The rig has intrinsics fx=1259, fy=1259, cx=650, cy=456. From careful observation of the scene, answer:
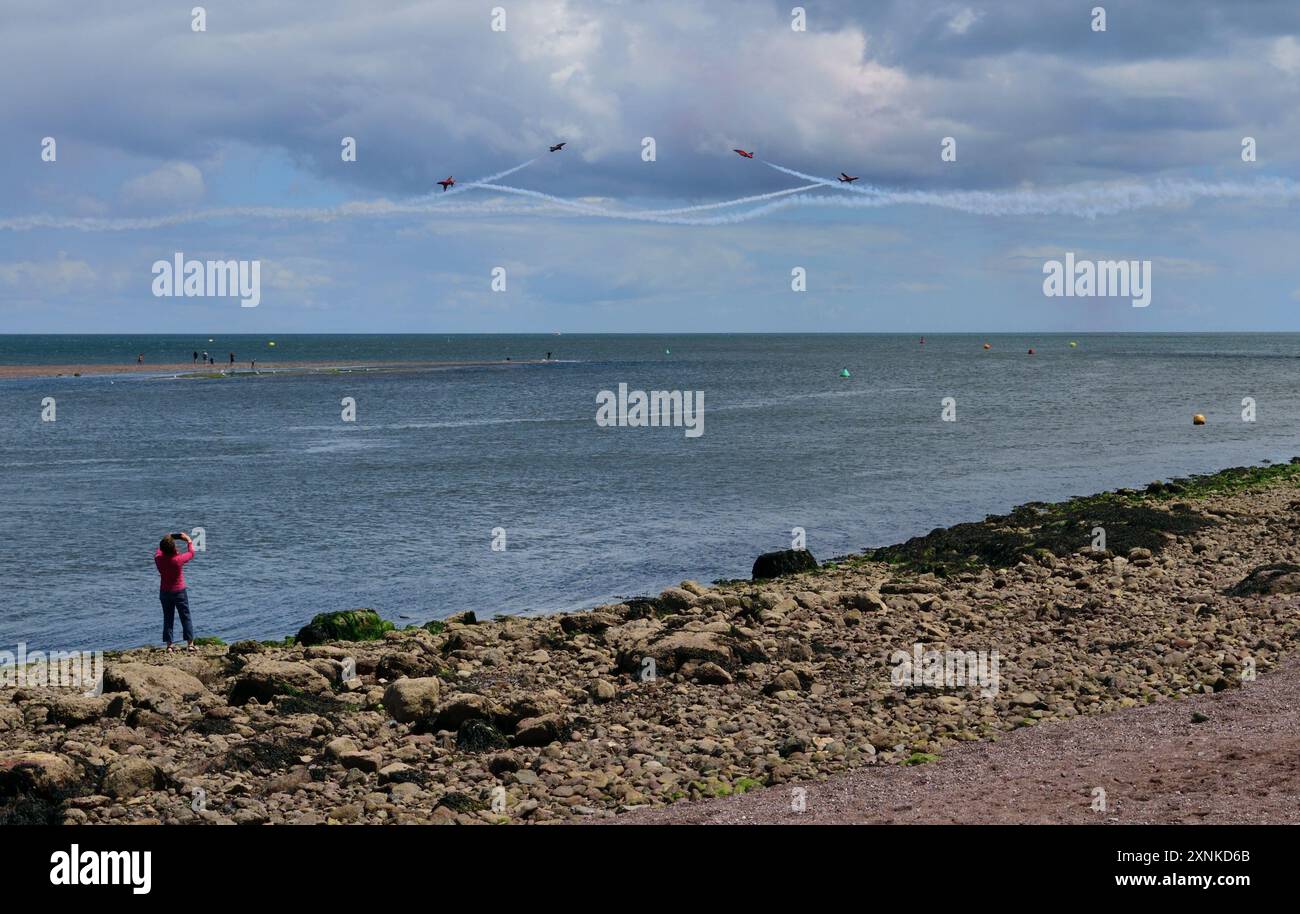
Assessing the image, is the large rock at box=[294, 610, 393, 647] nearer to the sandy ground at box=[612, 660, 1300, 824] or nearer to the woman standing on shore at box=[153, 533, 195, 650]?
the woman standing on shore at box=[153, 533, 195, 650]

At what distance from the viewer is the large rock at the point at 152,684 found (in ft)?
66.1

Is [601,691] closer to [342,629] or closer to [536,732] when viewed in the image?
[536,732]

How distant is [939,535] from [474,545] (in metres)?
15.7

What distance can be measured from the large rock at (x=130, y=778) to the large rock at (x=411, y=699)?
4328mm

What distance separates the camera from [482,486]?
2336 inches

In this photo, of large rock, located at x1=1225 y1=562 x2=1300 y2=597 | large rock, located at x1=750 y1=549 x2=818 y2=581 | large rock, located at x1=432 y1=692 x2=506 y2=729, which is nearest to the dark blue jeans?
large rock, located at x1=432 y1=692 x2=506 y2=729

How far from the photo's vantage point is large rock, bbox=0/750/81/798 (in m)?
16.2

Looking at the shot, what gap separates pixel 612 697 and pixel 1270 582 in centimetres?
1593

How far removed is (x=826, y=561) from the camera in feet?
130

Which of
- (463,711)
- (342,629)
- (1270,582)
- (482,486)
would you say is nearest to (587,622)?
(342,629)

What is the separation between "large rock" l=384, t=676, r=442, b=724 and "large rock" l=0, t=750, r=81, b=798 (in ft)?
17.0

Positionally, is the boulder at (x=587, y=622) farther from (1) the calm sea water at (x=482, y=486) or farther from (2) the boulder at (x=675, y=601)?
(1) the calm sea water at (x=482, y=486)

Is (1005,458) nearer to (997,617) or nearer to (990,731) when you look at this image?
(997,617)
